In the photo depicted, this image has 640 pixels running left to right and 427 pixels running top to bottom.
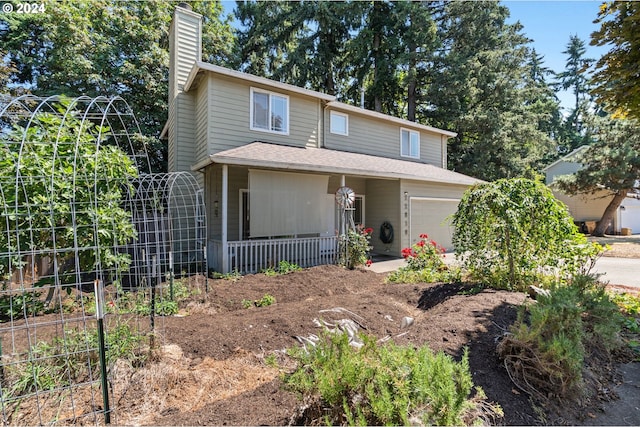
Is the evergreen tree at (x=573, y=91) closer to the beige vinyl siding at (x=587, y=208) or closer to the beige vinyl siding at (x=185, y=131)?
the beige vinyl siding at (x=587, y=208)

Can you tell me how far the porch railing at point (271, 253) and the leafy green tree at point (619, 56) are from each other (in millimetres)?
6390

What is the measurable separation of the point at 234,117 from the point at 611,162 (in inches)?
749

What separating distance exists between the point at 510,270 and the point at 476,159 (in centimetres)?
1590

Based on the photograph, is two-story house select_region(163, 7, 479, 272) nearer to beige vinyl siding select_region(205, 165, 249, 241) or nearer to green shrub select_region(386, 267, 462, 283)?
beige vinyl siding select_region(205, 165, 249, 241)

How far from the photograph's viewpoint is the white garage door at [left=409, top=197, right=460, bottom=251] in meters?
10.9

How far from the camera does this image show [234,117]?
888cm

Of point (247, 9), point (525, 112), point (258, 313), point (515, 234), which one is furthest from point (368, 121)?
point (247, 9)

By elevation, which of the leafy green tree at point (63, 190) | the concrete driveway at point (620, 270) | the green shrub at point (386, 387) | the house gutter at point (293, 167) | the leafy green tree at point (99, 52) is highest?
the leafy green tree at point (99, 52)

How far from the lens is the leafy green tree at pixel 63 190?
10.3 feet

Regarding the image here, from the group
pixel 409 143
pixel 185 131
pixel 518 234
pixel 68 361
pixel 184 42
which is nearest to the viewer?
pixel 68 361

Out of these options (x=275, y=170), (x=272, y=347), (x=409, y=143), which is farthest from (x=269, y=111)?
(x=272, y=347)

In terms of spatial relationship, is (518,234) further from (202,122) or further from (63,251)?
(202,122)

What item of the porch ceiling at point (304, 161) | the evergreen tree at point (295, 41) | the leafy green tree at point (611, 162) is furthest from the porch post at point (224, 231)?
the leafy green tree at point (611, 162)

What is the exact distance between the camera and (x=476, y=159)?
62.4 ft
